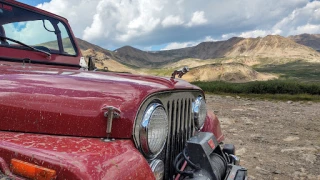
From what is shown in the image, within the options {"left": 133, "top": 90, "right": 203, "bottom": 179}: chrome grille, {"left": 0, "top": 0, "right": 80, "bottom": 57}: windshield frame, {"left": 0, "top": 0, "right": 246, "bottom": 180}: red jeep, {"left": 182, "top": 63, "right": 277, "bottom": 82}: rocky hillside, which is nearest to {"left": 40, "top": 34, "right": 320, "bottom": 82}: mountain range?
{"left": 182, "top": 63, "right": 277, "bottom": 82}: rocky hillside

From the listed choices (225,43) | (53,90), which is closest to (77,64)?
(53,90)

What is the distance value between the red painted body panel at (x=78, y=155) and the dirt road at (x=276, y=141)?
310 centimetres

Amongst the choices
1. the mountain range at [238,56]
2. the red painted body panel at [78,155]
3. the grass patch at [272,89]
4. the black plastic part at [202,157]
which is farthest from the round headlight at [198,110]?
the mountain range at [238,56]

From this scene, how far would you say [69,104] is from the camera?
1.84m

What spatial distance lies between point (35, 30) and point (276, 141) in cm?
478

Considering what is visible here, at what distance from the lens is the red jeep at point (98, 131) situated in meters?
1.57

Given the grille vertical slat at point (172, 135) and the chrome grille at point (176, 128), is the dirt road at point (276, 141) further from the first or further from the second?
the grille vertical slat at point (172, 135)

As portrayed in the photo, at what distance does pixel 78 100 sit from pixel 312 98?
51.1 ft

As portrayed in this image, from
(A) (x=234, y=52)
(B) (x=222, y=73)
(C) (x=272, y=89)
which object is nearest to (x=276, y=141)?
(C) (x=272, y=89)

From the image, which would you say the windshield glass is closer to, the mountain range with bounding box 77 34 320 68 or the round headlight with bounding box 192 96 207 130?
the round headlight with bounding box 192 96 207 130

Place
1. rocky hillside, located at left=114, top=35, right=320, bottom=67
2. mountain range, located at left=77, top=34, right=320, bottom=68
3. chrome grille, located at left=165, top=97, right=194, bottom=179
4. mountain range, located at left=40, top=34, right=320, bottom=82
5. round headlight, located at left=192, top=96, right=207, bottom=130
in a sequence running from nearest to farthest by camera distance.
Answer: chrome grille, located at left=165, top=97, right=194, bottom=179
round headlight, located at left=192, top=96, right=207, bottom=130
mountain range, located at left=40, top=34, right=320, bottom=82
mountain range, located at left=77, top=34, right=320, bottom=68
rocky hillside, located at left=114, top=35, right=320, bottom=67

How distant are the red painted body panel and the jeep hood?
57mm

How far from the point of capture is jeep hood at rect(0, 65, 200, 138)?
181 cm

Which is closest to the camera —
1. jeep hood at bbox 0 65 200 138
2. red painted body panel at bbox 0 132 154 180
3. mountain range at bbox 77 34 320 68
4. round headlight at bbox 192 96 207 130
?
red painted body panel at bbox 0 132 154 180
